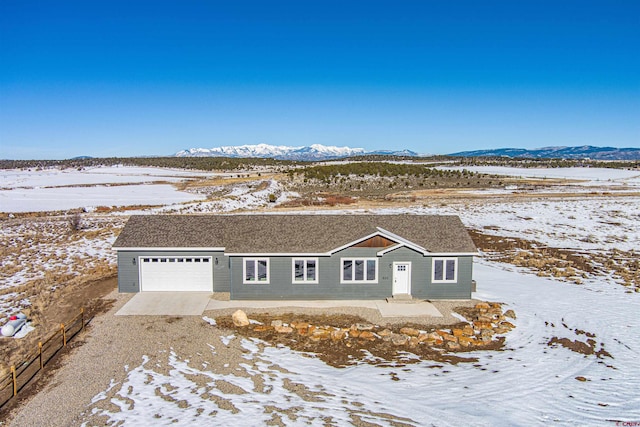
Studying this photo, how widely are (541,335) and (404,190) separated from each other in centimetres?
5241

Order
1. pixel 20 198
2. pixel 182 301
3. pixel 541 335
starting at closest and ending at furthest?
pixel 541 335, pixel 182 301, pixel 20 198

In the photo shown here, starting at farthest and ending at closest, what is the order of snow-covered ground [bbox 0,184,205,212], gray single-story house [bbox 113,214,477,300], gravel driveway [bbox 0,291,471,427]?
snow-covered ground [bbox 0,184,205,212] → gray single-story house [bbox 113,214,477,300] → gravel driveway [bbox 0,291,471,427]

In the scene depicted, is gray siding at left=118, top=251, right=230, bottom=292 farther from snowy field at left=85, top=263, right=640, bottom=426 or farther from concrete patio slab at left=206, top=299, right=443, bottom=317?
snowy field at left=85, top=263, right=640, bottom=426

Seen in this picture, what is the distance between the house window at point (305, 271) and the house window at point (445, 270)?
16.3 feet

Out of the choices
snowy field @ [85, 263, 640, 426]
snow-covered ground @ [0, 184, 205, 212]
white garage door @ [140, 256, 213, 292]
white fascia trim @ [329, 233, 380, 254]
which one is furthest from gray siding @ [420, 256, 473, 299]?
snow-covered ground @ [0, 184, 205, 212]

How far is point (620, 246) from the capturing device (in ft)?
98.7

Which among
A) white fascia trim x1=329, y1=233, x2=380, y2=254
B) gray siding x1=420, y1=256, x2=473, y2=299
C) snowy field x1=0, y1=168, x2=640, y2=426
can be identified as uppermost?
white fascia trim x1=329, y1=233, x2=380, y2=254

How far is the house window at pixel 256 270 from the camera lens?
62.1ft

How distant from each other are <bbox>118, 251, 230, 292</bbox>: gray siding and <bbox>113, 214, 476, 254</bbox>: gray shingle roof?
410 millimetres

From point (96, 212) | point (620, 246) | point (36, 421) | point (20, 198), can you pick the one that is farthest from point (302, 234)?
point (20, 198)

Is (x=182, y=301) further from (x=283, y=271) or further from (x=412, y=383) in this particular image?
(x=412, y=383)

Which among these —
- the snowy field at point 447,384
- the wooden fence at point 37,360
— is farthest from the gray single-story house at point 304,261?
the wooden fence at point 37,360

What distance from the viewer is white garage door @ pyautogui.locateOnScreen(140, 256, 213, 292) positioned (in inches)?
787

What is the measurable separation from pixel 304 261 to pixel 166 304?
5.81 metres
